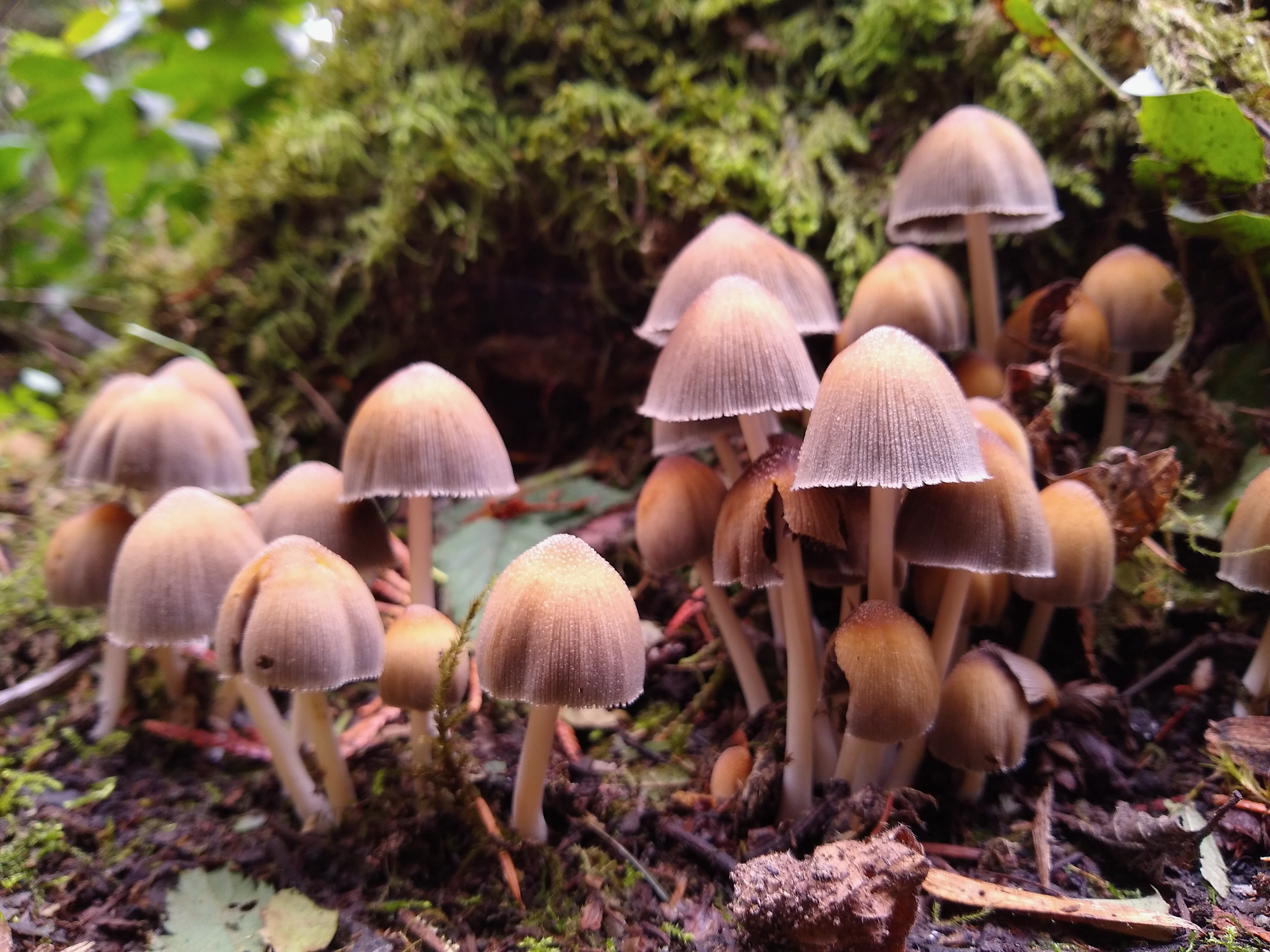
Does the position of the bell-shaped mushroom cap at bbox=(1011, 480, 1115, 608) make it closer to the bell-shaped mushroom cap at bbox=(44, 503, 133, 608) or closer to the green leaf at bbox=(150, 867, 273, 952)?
the green leaf at bbox=(150, 867, 273, 952)

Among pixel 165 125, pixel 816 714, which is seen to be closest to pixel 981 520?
pixel 816 714

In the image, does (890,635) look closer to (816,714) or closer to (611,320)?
(816,714)

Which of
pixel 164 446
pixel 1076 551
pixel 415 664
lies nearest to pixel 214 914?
pixel 415 664

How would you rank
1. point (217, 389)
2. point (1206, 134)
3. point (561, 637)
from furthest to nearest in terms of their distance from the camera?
point (217, 389) → point (1206, 134) → point (561, 637)

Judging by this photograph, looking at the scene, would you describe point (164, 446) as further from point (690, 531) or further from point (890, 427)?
point (890, 427)

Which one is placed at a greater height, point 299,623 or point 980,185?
point 980,185
